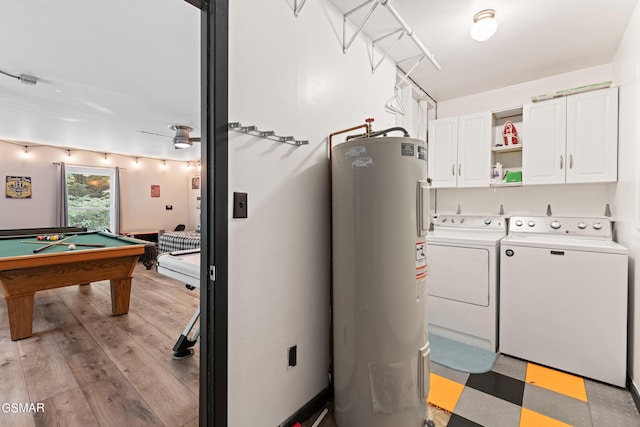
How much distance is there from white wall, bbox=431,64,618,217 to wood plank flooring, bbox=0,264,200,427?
10.1 feet

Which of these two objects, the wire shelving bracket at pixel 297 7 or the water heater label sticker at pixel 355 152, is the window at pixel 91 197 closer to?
the wire shelving bracket at pixel 297 7

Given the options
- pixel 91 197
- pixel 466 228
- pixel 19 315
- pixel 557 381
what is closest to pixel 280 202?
pixel 557 381

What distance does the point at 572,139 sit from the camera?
8.00 feet

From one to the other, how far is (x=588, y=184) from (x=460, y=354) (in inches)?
75.3

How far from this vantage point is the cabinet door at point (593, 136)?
2.27 meters


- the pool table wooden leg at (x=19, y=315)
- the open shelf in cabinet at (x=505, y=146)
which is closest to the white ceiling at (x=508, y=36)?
the open shelf in cabinet at (x=505, y=146)

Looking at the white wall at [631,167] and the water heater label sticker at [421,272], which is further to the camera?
the white wall at [631,167]

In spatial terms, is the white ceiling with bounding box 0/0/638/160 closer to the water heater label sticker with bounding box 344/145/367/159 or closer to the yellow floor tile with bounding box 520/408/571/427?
the water heater label sticker with bounding box 344/145/367/159

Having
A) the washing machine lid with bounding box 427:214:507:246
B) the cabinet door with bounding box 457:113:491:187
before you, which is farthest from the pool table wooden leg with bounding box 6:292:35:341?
the cabinet door with bounding box 457:113:491:187

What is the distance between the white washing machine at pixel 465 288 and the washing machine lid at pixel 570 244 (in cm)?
17

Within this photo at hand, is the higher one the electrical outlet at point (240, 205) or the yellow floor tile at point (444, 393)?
the electrical outlet at point (240, 205)

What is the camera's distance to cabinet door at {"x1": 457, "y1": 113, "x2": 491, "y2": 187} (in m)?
2.86

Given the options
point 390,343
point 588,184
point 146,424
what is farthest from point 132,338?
point 588,184

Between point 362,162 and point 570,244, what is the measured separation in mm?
1778
